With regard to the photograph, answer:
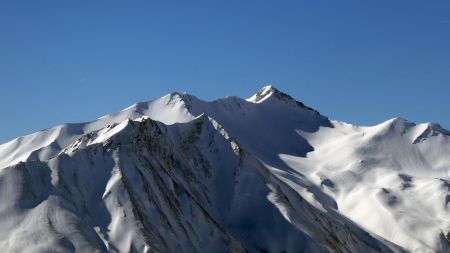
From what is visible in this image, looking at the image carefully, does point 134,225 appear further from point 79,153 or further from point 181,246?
point 79,153

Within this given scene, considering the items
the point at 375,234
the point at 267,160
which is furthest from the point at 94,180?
the point at 267,160

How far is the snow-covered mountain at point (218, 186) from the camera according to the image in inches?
3501

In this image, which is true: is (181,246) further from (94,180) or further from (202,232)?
(94,180)

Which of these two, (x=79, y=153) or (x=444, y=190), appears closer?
(x=79, y=153)

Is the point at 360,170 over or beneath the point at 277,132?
beneath

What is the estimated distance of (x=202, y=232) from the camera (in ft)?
329

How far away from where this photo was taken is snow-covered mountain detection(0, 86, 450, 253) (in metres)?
88.9

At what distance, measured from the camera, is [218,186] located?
122 metres

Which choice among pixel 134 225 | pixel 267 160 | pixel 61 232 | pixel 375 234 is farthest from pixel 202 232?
pixel 267 160

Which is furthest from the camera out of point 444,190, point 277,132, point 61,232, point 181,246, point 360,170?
point 277,132

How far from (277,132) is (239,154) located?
67.5 metres

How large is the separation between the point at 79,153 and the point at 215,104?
301 feet

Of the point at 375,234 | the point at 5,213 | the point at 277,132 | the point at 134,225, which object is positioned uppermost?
the point at 277,132

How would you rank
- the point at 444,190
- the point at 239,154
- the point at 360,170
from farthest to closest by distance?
the point at 360,170 → the point at 444,190 → the point at 239,154
